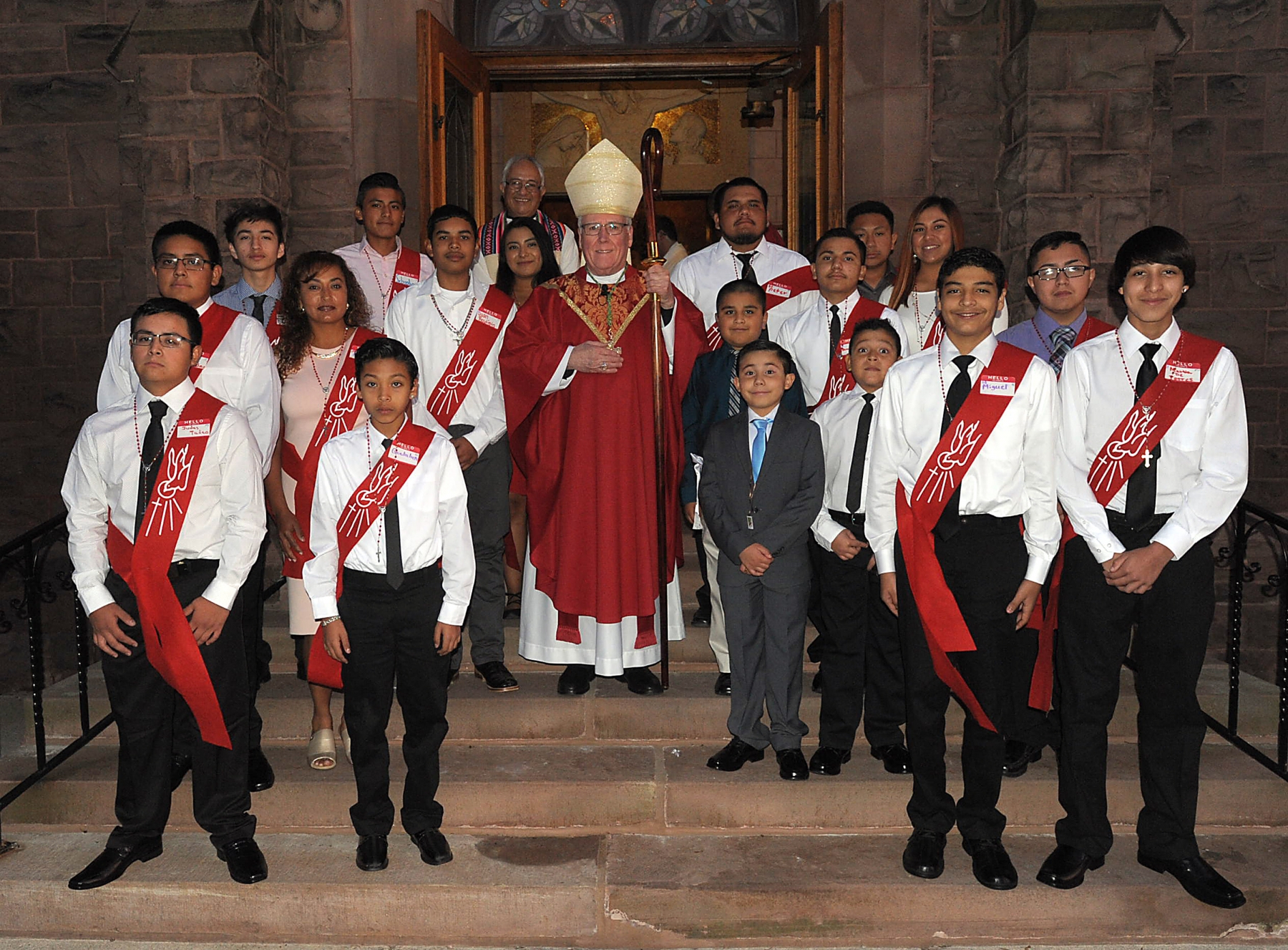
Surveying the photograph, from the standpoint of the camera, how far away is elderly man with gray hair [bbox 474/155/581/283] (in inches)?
206

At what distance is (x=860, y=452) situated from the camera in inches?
149

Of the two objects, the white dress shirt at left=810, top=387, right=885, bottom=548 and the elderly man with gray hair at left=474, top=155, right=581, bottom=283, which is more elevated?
the elderly man with gray hair at left=474, top=155, right=581, bottom=283

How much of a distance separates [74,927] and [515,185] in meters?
3.50

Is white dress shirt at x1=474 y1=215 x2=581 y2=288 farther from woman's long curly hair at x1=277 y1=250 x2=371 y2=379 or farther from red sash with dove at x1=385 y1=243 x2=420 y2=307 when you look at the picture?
woman's long curly hair at x1=277 y1=250 x2=371 y2=379

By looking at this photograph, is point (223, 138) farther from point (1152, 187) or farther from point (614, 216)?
point (1152, 187)

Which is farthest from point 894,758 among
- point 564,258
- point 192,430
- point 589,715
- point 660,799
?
point 564,258

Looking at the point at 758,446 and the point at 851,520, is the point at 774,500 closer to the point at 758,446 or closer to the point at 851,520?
the point at 758,446

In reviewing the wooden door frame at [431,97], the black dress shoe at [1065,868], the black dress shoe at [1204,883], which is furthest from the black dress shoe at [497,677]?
the wooden door frame at [431,97]

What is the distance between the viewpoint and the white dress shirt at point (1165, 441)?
304cm

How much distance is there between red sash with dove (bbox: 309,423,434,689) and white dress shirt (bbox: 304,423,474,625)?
15mm

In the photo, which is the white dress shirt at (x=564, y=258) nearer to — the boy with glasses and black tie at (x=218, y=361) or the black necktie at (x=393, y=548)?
the boy with glasses and black tie at (x=218, y=361)

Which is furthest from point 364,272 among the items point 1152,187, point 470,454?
point 1152,187

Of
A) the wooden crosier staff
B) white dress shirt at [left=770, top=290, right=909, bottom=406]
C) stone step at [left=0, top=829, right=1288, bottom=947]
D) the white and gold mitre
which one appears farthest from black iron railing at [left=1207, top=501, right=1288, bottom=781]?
the white and gold mitre

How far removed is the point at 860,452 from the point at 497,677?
163 centimetres
